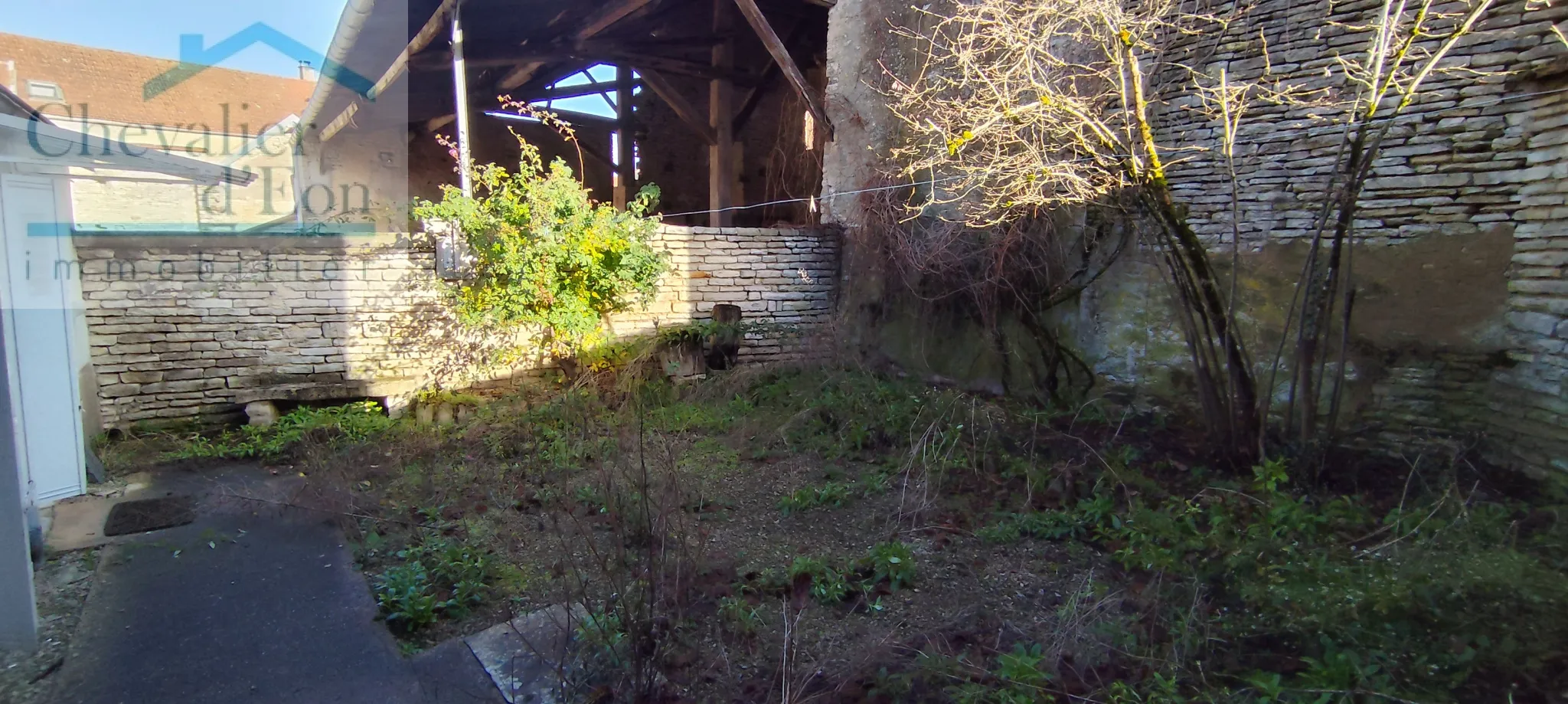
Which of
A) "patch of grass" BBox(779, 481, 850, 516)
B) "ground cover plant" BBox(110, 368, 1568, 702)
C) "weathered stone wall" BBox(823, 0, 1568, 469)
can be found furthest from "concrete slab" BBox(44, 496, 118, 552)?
"weathered stone wall" BBox(823, 0, 1568, 469)

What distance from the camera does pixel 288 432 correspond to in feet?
18.8

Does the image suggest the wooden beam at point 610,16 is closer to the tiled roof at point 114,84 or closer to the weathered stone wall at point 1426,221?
the tiled roof at point 114,84

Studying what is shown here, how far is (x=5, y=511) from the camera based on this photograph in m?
2.69

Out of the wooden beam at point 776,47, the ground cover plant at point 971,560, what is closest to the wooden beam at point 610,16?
the wooden beam at point 776,47

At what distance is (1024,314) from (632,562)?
161 inches

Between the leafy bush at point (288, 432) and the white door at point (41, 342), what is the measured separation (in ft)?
2.68

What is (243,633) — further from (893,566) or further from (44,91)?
(44,91)

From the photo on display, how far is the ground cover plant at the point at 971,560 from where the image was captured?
246 centimetres

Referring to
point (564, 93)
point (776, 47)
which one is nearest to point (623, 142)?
point (564, 93)

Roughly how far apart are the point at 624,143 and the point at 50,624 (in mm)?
10904

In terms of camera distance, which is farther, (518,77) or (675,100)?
(518,77)

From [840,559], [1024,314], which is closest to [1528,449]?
[1024,314]

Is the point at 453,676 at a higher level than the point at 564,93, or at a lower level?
lower

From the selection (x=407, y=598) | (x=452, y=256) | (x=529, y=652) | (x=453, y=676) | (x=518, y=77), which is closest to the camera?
(x=453, y=676)
